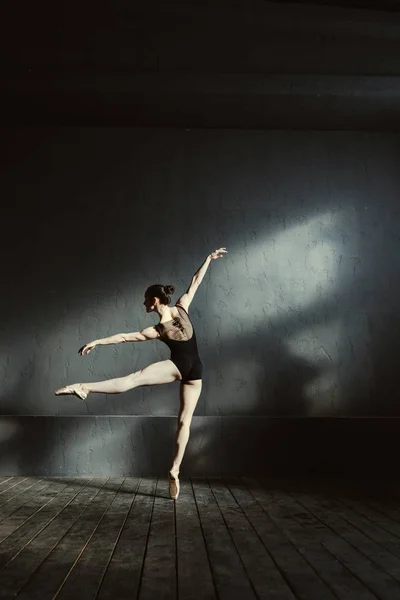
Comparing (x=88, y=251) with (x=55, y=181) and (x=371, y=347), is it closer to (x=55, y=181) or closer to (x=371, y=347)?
(x=55, y=181)

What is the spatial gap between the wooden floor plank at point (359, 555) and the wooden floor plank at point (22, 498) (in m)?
1.93

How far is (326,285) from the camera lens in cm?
639

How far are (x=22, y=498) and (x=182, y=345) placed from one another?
5.20 feet

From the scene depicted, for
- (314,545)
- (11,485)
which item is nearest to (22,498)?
(11,485)

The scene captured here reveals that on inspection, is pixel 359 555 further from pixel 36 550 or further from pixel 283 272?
pixel 283 272

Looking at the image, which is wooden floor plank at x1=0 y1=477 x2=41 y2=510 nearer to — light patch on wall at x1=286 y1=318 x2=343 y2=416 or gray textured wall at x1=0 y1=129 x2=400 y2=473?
gray textured wall at x1=0 y1=129 x2=400 y2=473

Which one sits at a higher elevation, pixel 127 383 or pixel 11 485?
pixel 127 383

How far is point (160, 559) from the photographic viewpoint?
2.99 m

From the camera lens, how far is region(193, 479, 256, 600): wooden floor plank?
2.51m

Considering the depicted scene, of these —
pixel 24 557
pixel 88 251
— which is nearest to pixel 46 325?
pixel 88 251

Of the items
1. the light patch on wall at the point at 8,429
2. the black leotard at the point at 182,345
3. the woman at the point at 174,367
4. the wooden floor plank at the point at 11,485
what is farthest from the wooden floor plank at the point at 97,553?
the light patch on wall at the point at 8,429

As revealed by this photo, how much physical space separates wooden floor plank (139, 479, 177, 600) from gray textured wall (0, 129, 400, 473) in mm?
2071

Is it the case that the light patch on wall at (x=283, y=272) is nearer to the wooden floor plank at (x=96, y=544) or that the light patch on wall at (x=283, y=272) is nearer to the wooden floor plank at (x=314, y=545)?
the wooden floor plank at (x=314, y=545)

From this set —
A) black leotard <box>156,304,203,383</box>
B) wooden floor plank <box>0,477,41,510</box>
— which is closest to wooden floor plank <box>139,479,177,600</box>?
black leotard <box>156,304,203,383</box>
